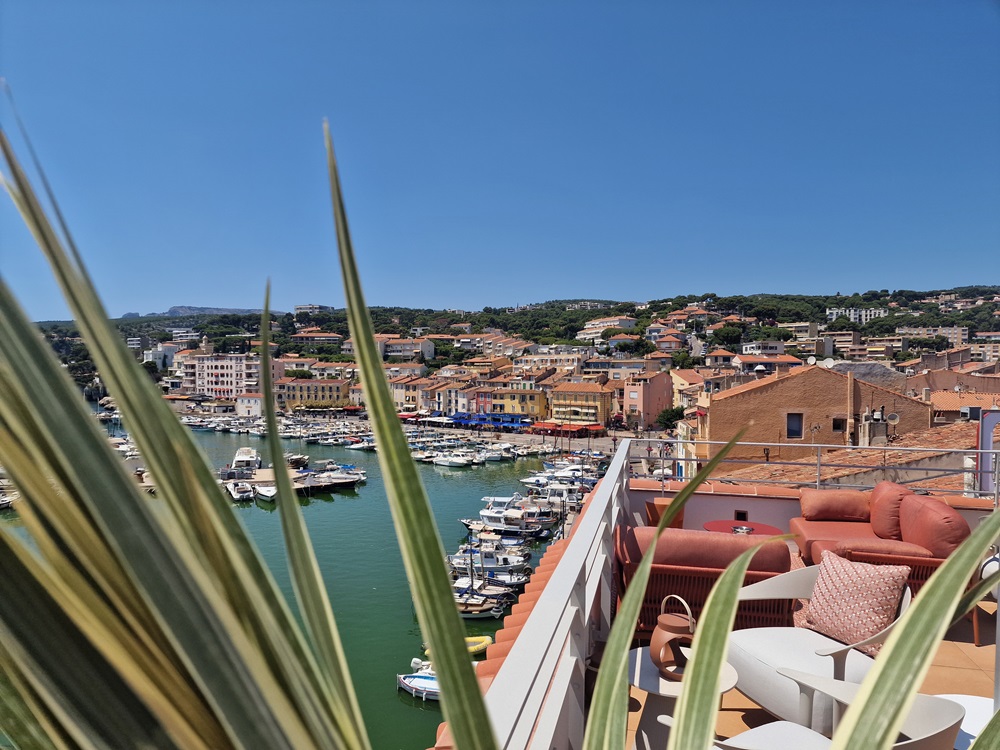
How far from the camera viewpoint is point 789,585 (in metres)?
2.10

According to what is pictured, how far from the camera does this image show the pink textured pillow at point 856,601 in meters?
1.91

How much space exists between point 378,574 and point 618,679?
19.5 metres

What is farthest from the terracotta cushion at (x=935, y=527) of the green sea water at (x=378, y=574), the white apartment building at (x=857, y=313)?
the white apartment building at (x=857, y=313)

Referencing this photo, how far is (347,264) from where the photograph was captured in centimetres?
30

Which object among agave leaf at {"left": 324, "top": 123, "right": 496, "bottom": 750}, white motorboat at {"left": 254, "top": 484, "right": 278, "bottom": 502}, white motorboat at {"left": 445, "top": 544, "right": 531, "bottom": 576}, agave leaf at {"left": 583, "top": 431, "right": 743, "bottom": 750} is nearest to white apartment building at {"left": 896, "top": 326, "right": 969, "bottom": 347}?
white motorboat at {"left": 445, "top": 544, "right": 531, "bottom": 576}

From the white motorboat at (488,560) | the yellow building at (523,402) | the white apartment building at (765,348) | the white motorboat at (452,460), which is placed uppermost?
the white apartment building at (765,348)

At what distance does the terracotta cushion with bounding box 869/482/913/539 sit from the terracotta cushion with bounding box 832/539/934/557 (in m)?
0.44

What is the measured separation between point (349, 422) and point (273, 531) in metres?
27.0

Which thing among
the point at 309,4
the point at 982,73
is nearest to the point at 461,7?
the point at 309,4

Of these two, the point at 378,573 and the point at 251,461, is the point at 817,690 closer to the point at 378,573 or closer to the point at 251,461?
the point at 251,461

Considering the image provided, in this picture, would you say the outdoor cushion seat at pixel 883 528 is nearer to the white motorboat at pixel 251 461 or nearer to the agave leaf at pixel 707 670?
the white motorboat at pixel 251 461

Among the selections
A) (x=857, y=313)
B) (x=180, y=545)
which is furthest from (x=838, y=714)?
(x=857, y=313)

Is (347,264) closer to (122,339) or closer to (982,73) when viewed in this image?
(122,339)

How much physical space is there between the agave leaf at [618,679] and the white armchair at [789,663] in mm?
1300
